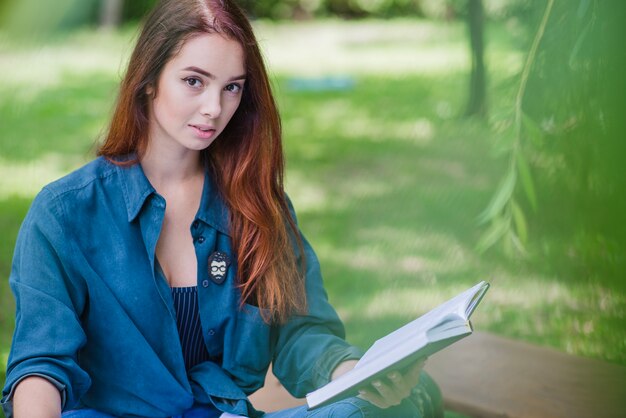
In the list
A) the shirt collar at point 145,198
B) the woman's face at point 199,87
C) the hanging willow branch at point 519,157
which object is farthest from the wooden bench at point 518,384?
the woman's face at point 199,87

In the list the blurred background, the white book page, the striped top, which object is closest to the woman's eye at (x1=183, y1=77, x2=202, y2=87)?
the blurred background

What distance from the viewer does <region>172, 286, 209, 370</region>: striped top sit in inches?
80.6

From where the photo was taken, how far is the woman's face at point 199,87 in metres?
1.93

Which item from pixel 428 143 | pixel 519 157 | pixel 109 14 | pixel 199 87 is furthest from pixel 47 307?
pixel 109 14

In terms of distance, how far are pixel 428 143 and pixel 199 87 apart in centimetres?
368

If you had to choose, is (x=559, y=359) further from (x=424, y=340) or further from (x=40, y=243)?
(x=40, y=243)

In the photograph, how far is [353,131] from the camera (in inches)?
233

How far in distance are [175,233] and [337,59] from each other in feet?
18.2

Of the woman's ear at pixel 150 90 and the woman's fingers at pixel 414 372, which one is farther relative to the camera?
the woman's ear at pixel 150 90

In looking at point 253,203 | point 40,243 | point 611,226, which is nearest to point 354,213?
point 611,226

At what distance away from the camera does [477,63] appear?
16.3 feet

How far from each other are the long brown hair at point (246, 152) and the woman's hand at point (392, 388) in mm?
334

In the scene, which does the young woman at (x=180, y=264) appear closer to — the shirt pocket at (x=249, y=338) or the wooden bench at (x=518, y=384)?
the shirt pocket at (x=249, y=338)

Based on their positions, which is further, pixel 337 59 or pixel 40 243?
pixel 337 59
